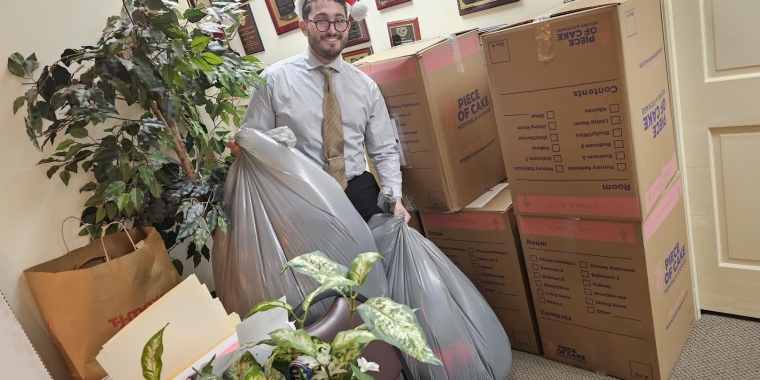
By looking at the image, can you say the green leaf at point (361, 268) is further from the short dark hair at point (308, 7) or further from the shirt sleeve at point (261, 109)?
the short dark hair at point (308, 7)

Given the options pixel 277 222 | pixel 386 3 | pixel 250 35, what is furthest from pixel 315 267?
pixel 250 35

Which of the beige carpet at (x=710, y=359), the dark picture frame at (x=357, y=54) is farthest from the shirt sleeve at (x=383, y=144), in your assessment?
the beige carpet at (x=710, y=359)

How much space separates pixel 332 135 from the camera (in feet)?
5.88

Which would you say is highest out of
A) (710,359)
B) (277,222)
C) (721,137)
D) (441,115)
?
(441,115)

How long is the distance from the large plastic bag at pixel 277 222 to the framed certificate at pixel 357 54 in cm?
97

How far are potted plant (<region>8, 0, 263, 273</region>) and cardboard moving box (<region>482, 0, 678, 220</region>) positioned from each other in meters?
0.80

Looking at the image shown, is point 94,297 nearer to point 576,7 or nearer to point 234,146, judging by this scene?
point 234,146

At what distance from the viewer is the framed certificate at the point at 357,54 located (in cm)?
241

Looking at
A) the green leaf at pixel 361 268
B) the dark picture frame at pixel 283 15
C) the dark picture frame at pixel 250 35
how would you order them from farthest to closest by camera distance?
1. the dark picture frame at pixel 250 35
2. the dark picture frame at pixel 283 15
3. the green leaf at pixel 361 268

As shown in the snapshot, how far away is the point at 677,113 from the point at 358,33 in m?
1.34

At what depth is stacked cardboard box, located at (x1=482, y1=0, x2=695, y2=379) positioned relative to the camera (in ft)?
4.66

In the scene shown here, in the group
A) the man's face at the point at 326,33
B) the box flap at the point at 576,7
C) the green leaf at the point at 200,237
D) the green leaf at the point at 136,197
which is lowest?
the green leaf at the point at 200,237

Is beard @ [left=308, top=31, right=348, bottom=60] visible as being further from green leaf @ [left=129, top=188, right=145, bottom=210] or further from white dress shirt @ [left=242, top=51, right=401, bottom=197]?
green leaf @ [left=129, top=188, right=145, bottom=210]

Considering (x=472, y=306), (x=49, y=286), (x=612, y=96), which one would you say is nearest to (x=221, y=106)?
(x=49, y=286)
